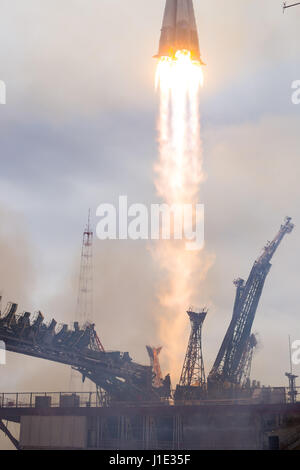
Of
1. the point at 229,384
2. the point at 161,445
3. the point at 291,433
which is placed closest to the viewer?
the point at 291,433

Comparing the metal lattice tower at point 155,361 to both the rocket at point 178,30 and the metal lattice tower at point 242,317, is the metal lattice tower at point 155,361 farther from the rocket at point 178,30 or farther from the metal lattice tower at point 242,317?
the rocket at point 178,30

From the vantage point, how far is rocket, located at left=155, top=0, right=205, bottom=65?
311ft

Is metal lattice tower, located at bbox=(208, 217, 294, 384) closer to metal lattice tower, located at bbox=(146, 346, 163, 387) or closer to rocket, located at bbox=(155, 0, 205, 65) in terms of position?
metal lattice tower, located at bbox=(146, 346, 163, 387)

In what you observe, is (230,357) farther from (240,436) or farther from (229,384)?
(240,436)

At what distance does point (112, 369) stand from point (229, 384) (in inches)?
718

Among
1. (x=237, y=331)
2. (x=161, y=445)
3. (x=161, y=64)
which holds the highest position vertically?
(x=161, y=64)

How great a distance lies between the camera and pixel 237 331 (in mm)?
113875

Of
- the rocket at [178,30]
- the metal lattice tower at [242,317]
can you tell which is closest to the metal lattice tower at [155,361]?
the metal lattice tower at [242,317]

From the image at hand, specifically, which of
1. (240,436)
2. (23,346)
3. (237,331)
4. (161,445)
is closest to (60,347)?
(23,346)

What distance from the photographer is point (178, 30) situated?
95062 mm

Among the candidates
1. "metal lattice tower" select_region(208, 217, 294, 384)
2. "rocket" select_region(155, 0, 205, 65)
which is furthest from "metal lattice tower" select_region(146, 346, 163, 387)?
"rocket" select_region(155, 0, 205, 65)

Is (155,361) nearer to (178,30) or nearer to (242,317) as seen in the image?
(242,317)

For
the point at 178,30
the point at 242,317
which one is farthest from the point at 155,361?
the point at 178,30

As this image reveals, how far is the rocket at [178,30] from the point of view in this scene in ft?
311
